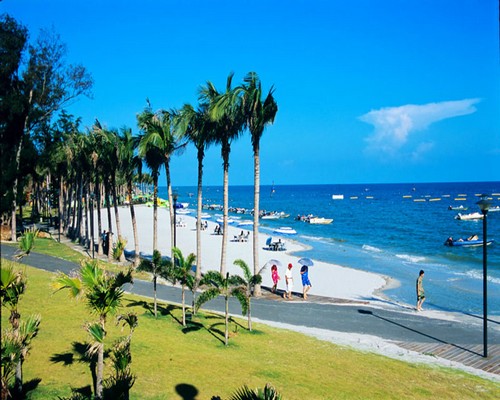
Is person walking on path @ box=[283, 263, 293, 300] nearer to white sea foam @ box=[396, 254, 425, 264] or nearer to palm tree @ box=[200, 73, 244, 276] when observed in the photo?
palm tree @ box=[200, 73, 244, 276]

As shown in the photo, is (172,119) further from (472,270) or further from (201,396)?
(472,270)

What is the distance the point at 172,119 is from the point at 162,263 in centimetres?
992

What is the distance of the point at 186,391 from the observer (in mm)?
9656

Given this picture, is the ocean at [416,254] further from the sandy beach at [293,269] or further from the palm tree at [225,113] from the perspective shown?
the palm tree at [225,113]

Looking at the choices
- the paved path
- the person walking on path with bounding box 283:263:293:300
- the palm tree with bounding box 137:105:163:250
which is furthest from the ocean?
the palm tree with bounding box 137:105:163:250

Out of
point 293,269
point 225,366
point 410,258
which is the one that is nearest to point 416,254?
point 410,258

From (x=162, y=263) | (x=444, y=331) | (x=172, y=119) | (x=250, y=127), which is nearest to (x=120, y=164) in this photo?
(x=172, y=119)

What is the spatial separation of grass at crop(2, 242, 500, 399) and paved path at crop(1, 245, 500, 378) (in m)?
2.15

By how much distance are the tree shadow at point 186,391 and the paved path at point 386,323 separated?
7961 millimetres

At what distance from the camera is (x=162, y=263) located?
53.4 feet

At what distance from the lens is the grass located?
9.96 meters

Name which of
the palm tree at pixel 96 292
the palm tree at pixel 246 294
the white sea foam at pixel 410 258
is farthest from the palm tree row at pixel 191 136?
the white sea foam at pixel 410 258

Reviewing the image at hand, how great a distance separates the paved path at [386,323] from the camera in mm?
14594

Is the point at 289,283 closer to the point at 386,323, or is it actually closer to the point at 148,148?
the point at 386,323
